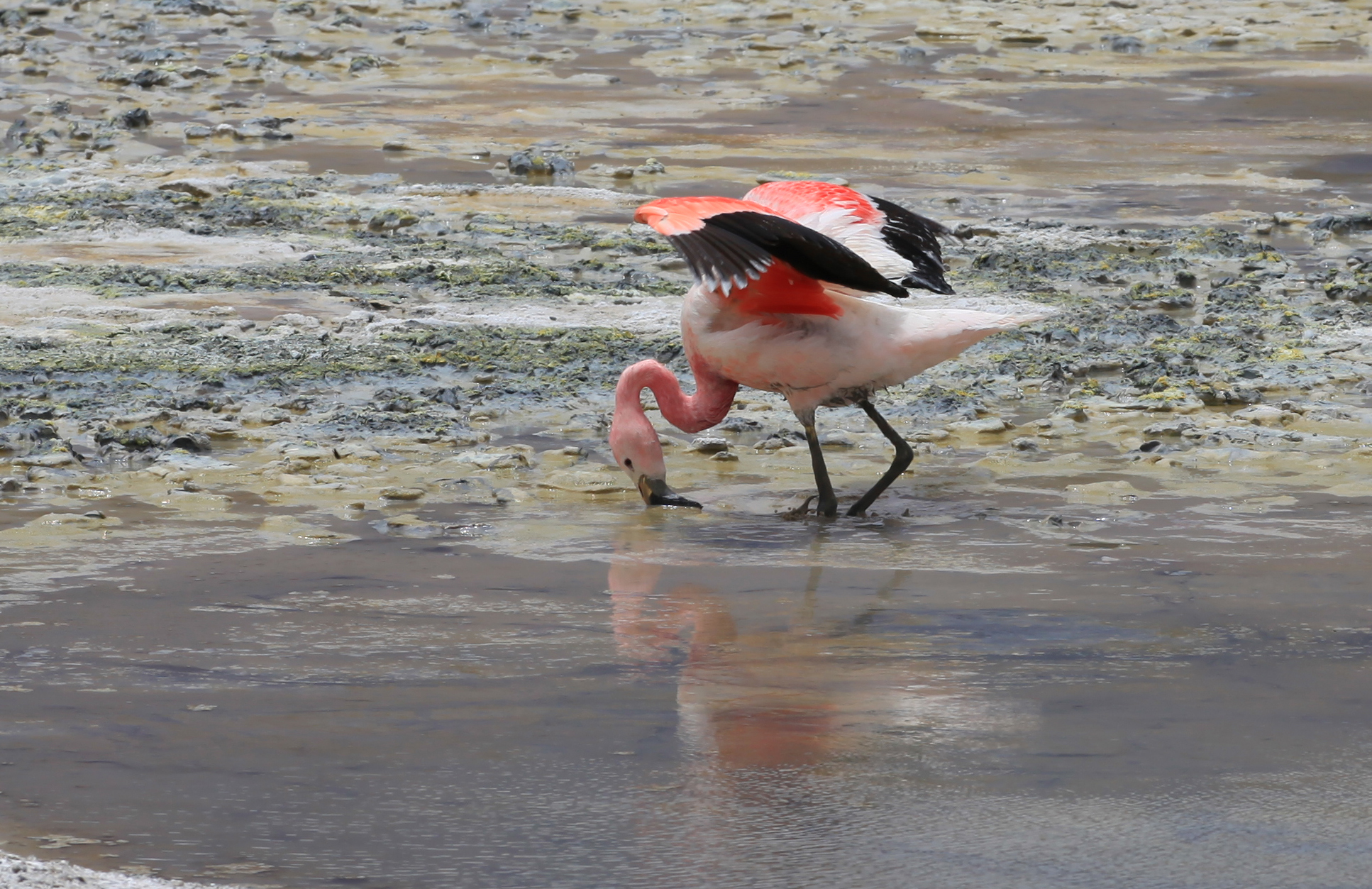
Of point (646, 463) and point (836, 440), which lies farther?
point (836, 440)

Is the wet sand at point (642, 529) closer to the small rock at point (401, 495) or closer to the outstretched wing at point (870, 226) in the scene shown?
the small rock at point (401, 495)

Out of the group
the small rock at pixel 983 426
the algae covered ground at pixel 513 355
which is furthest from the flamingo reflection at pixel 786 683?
the small rock at pixel 983 426

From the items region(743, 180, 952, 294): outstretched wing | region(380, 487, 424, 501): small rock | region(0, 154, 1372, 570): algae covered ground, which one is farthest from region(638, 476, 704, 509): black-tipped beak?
region(743, 180, 952, 294): outstretched wing

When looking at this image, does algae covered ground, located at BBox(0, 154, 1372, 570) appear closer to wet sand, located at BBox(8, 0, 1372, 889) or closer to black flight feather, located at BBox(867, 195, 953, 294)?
wet sand, located at BBox(8, 0, 1372, 889)

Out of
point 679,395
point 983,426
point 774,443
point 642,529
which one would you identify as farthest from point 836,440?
point 642,529

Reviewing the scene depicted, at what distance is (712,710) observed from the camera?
4344 mm

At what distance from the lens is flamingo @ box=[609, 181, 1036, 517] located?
6086 millimetres

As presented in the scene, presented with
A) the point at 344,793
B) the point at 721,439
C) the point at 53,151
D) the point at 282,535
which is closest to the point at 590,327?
the point at 721,439

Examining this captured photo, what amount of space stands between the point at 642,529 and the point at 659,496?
29 centimetres

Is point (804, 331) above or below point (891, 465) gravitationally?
above

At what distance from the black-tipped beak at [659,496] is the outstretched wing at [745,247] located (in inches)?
27.8

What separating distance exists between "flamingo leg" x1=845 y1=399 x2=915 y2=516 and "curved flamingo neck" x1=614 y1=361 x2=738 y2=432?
17.6 inches

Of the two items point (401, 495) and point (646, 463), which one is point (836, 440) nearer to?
point (646, 463)

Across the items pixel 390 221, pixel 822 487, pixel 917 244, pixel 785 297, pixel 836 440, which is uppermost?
pixel 917 244
